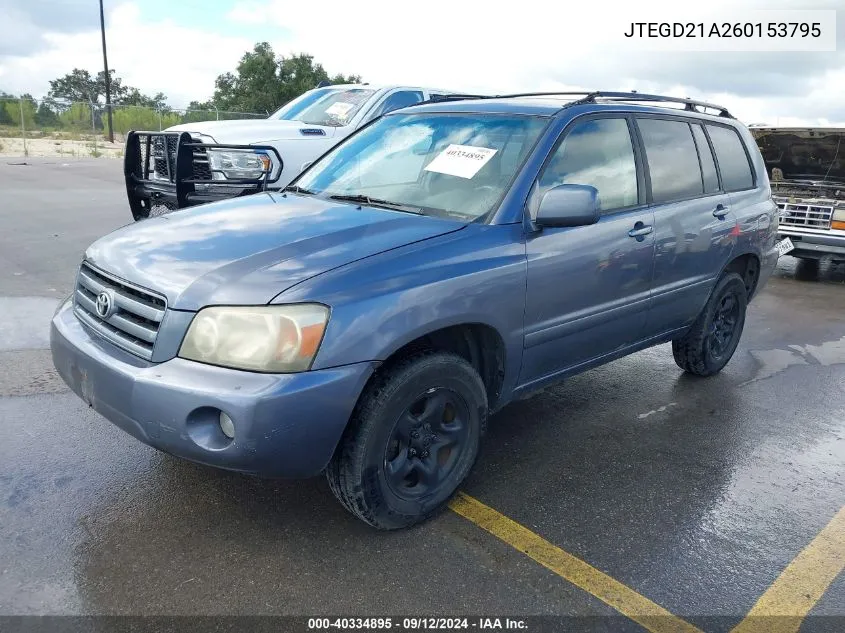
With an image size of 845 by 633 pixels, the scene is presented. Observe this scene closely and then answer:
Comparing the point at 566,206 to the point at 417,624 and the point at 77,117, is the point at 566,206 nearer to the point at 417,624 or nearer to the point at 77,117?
the point at 417,624

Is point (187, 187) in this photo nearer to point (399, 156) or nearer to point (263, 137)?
point (263, 137)

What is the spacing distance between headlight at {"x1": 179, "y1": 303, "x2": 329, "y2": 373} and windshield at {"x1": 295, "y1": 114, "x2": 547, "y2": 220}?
3.51ft

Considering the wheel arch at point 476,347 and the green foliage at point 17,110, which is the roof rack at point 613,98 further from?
the green foliage at point 17,110

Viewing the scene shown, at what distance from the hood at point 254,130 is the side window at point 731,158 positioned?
4358 mm

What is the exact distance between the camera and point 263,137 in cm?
738

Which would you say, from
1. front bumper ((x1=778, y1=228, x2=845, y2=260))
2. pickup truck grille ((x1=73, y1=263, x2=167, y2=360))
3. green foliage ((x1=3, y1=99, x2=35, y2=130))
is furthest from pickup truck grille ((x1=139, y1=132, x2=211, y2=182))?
green foliage ((x1=3, y1=99, x2=35, y2=130))

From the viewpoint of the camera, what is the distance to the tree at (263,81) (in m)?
46.4

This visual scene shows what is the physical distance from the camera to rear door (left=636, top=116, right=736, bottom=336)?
4.07 metres

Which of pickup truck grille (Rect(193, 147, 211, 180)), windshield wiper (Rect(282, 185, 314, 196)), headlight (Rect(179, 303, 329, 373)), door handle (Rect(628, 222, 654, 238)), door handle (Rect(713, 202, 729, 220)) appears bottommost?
headlight (Rect(179, 303, 329, 373))

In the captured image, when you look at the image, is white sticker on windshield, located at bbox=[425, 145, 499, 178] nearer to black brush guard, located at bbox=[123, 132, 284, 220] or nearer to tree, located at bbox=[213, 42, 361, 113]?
black brush guard, located at bbox=[123, 132, 284, 220]

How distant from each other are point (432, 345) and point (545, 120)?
134 cm

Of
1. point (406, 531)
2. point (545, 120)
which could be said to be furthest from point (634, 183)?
point (406, 531)

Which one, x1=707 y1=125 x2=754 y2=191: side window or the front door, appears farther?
x1=707 y1=125 x2=754 y2=191: side window

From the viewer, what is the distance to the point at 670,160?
425cm
